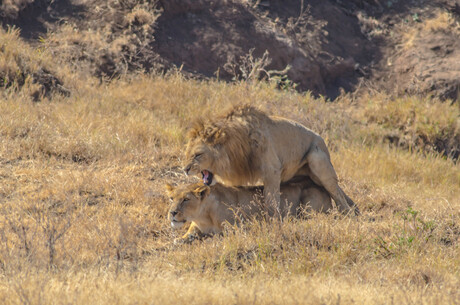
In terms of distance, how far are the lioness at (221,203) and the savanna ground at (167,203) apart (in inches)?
13.2

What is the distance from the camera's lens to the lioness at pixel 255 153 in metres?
→ 7.70

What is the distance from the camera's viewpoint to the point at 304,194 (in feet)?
27.7

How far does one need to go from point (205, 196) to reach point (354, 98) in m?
9.15

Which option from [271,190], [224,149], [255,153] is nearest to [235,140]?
[224,149]

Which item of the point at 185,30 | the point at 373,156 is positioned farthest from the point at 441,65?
the point at 185,30

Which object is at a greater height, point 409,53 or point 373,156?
point 409,53

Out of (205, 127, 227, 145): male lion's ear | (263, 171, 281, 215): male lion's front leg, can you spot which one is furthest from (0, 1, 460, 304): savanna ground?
(205, 127, 227, 145): male lion's ear

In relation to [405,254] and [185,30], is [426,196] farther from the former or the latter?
[185,30]

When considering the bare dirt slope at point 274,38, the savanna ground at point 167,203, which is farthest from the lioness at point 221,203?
the bare dirt slope at point 274,38

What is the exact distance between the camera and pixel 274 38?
16453 mm

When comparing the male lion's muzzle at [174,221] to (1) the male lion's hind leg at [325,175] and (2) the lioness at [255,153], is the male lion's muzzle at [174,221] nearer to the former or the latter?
(2) the lioness at [255,153]

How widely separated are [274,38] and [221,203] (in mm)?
9462

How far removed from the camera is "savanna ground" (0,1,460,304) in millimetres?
5500

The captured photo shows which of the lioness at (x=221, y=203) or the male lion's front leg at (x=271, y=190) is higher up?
the male lion's front leg at (x=271, y=190)
